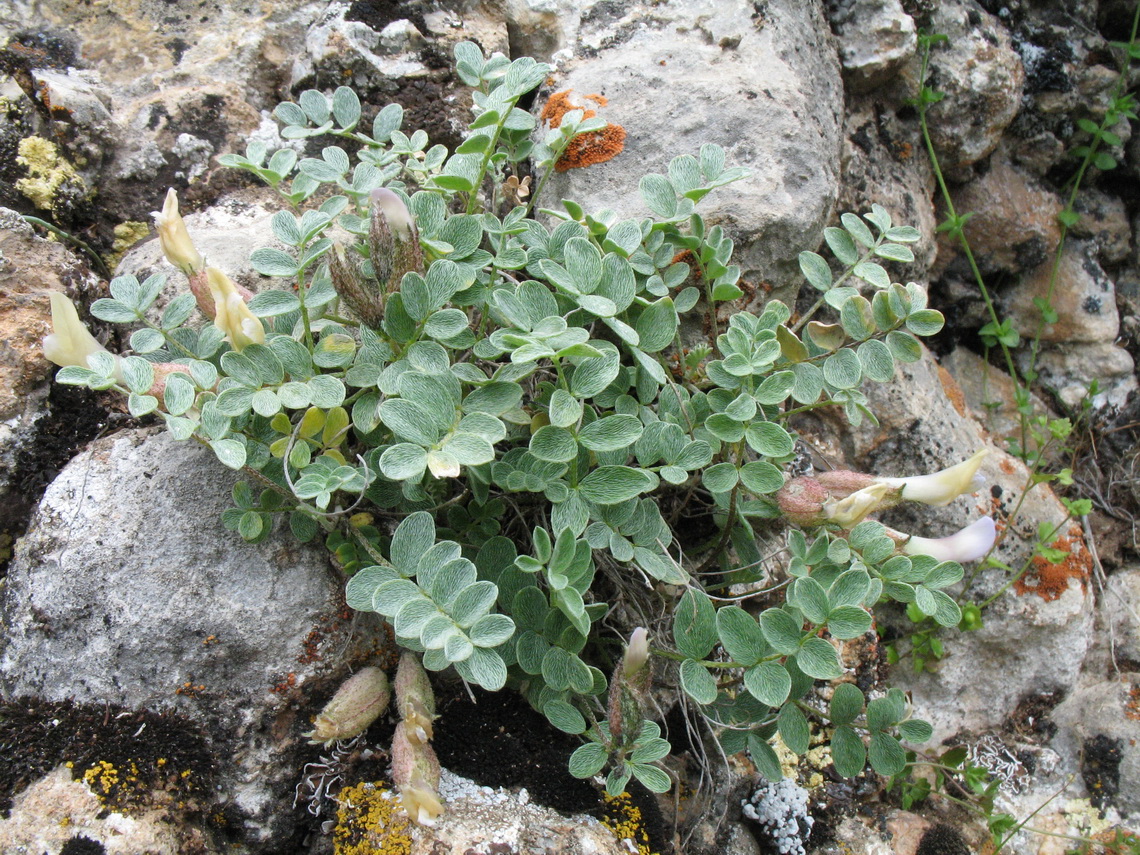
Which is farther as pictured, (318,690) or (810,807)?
(810,807)

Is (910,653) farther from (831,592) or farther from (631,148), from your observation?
(631,148)

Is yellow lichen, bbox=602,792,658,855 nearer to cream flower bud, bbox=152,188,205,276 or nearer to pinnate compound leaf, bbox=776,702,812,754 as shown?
pinnate compound leaf, bbox=776,702,812,754

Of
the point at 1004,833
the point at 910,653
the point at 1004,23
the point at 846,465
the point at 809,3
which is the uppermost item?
the point at 809,3

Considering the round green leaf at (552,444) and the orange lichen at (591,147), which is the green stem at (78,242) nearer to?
the orange lichen at (591,147)

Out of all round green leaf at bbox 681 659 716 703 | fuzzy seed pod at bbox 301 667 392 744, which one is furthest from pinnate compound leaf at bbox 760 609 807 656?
fuzzy seed pod at bbox 301 667 392 744

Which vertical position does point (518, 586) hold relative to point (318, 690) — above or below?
above

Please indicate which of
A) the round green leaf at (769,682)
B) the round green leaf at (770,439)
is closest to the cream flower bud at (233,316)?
the round green leaf at (770,439)

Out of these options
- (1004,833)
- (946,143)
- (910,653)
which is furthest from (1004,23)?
(1004,833)
